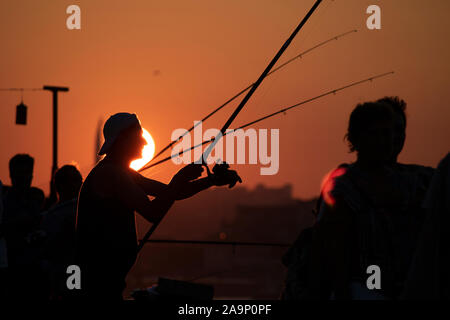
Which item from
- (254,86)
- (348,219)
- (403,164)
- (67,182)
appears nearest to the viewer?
(348,219)

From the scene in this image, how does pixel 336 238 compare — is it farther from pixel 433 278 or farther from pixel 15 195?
pixel 15 195

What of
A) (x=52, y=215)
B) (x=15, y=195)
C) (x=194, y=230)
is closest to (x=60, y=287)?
(x=52, y=215)

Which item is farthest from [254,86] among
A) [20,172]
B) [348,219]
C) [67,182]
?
[348,219]

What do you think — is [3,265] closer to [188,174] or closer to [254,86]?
[188,174]

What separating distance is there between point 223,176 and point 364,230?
4.37 feet

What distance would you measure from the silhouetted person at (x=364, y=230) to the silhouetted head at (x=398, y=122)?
334 millimetres

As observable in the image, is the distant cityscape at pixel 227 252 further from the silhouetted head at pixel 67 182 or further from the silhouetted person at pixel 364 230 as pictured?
the silhouetted person at pixel 364 230

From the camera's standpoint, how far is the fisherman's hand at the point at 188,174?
4.48 metres

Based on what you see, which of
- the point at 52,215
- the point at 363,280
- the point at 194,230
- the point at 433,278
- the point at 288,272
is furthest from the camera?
the point at 194,230

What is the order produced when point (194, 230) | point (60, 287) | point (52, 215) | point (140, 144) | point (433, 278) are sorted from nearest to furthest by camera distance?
point (433, 278), point (140, 144), point (60, 287), point (52, 215), point (194, 230)

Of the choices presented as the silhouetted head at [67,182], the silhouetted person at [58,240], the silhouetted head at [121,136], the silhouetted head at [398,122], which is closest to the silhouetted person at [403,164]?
the silhouetted head at [398,122]

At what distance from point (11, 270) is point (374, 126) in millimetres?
3255

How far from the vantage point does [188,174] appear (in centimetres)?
457
